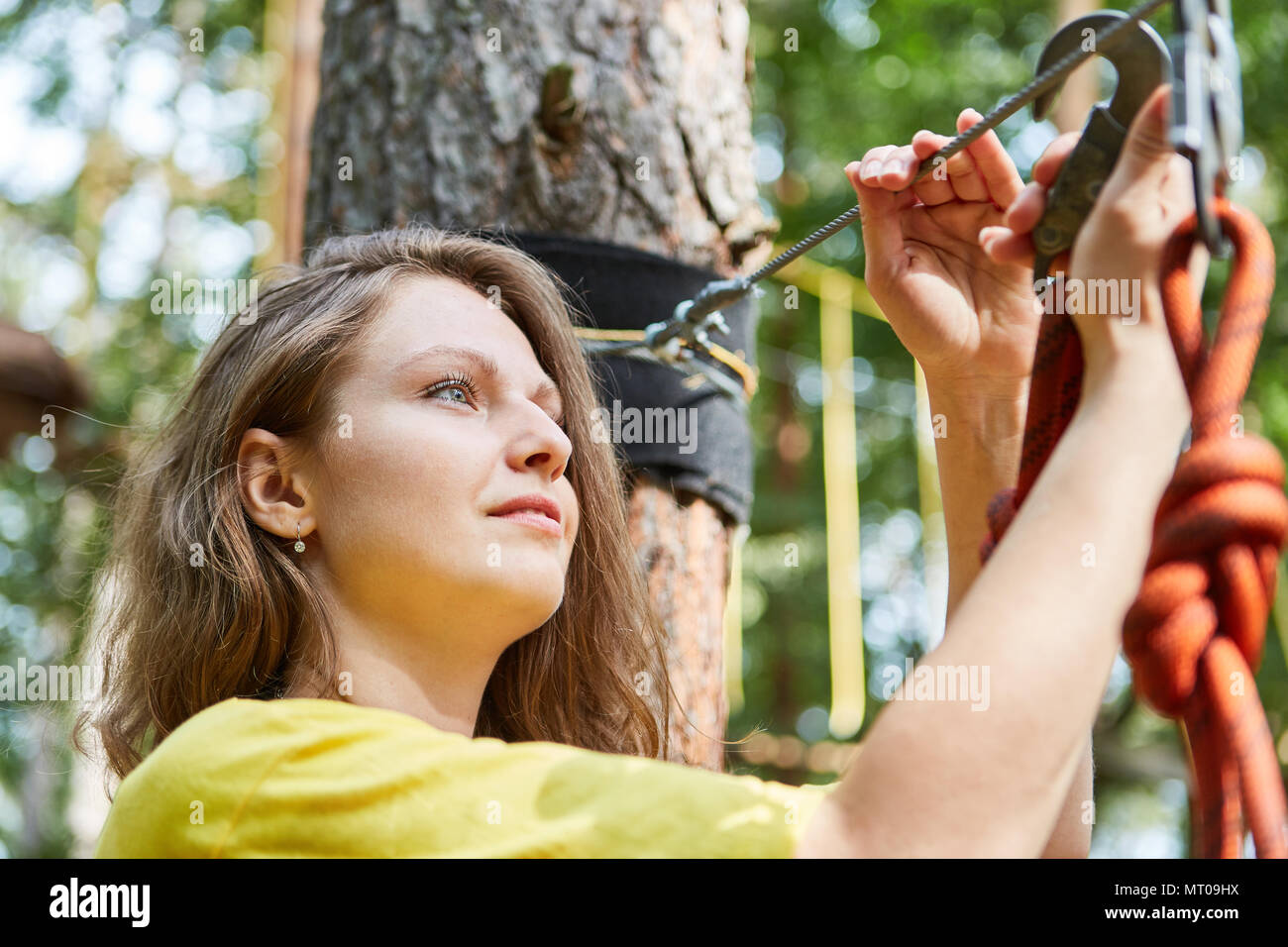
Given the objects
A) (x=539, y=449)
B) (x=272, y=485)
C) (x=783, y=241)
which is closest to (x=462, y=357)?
(x=539, y=449)

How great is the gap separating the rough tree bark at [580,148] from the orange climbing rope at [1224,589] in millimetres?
1113

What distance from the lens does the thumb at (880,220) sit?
1.36m

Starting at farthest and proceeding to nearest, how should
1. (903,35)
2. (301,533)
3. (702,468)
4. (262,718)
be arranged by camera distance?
(903,35)
(702,468)
(301,533)
(262,718)

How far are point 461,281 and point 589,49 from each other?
553mm

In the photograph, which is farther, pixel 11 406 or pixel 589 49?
pixel 11 406

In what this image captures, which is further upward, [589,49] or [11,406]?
[11,406]

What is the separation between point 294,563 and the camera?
1485 millimetres

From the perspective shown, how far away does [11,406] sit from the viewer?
5.52m

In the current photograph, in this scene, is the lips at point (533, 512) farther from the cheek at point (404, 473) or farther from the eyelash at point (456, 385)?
the eyelash at point (456, 385)

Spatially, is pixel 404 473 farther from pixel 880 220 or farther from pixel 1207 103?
pixel 1207 103

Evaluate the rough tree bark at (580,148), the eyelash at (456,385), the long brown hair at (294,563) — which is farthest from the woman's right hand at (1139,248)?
the rough tree bark at (580,148)

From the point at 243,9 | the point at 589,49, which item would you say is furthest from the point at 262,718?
the point at 243,9

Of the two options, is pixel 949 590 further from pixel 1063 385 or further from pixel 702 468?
pixel 702 468

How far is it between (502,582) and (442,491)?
12 centimetres
